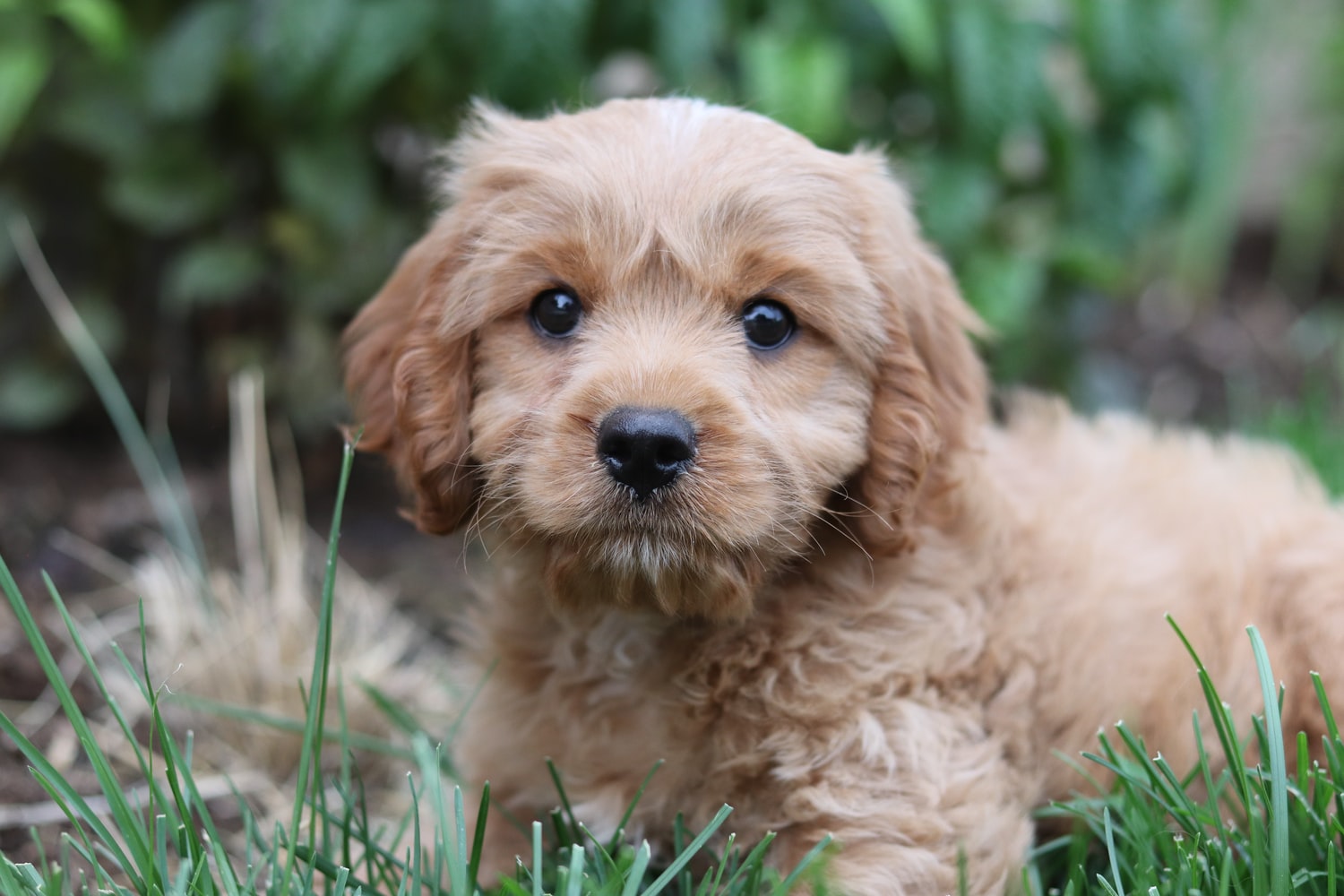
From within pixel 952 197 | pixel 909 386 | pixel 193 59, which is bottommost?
pixel 909 386

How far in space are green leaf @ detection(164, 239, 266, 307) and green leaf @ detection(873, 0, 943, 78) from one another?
223 cm

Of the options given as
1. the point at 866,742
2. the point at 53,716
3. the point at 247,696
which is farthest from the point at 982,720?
the point at 53,716

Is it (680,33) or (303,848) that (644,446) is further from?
(680,33)

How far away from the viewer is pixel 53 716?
3.30 meters

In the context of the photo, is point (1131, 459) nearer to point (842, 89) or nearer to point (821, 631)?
point (821, 631)

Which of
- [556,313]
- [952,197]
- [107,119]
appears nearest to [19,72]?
[107,119]

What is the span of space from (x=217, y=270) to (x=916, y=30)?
237 cm

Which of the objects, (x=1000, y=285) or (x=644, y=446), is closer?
(x=644, y=446)

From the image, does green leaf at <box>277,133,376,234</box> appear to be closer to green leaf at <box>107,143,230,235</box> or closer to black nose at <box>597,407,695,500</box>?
green leaf at <box>107,143,230,235</box>

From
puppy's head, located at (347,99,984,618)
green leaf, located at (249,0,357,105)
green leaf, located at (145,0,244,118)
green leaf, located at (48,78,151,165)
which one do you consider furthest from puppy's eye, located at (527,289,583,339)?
green leaf, located at (48,78,151,165)

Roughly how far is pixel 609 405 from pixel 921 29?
221cm

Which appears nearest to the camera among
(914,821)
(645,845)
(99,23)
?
(645,845)

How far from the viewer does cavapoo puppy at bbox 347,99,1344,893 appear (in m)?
2.27

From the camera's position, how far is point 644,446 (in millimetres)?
2133
